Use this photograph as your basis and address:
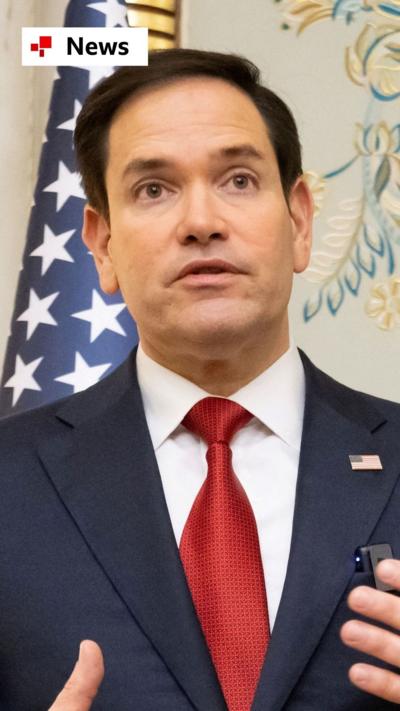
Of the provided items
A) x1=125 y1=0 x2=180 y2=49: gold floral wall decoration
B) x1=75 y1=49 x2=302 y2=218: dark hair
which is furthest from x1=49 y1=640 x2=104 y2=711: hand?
x1=125 y1=0 x2=180 y2=49: gold floral wall decoration

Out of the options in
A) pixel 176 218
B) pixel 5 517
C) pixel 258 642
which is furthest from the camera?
pixel 176 218

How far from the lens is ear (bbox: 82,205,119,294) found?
1944 mm

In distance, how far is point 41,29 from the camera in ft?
8.59

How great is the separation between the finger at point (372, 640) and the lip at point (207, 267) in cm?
61

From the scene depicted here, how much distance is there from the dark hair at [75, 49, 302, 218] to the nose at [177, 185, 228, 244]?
0.26m

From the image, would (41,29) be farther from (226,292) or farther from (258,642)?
(258,642)

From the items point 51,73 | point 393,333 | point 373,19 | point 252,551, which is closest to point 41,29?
point 51,73

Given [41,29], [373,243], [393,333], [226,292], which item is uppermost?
[41,29]

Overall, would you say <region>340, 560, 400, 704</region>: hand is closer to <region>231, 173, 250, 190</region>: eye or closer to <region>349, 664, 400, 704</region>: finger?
<region>349, 664, 400, 704</region>: finger

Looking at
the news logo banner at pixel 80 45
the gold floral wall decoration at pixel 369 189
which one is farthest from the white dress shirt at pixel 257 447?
the news logo banner at pixel 80 45

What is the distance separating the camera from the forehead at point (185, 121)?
5.82 feet

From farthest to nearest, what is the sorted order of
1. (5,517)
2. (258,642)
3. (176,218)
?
1. (176,218)
2. (5,517)
3. (258,642)

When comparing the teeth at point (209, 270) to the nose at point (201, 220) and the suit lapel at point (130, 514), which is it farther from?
the suit lapel at point (130, 514)

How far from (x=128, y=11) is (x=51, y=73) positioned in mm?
232
